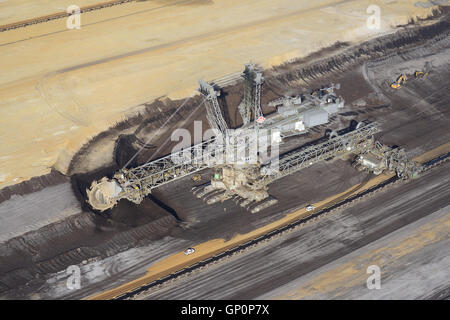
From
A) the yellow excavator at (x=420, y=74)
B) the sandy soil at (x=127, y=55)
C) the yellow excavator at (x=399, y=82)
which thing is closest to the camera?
the sandy soil at (x=127, y=55)

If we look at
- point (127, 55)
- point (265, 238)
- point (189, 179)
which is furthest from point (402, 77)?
point (127, 55)

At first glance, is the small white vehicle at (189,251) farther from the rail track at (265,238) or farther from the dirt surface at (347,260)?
the dirt surface at (347,260)

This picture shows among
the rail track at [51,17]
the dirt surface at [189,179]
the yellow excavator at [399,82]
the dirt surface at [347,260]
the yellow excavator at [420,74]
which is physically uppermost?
the rail track at [51,17]

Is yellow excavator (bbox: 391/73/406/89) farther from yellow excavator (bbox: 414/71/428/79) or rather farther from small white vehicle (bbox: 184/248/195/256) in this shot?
small white vehicle (bbox: 184/248/195/256)

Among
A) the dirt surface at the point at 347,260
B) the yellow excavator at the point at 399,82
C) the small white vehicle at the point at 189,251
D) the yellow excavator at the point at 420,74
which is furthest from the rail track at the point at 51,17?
the dirt surface at the point at 347,260

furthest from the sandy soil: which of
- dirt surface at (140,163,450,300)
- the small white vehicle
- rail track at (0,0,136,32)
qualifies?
dirt surface at (140,163,450,300)

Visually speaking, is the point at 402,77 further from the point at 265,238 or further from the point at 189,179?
the point at 265,238
